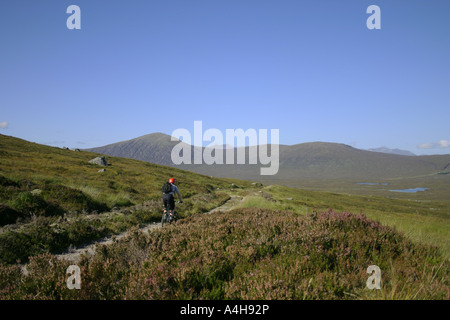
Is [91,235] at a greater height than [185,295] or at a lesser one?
lesser

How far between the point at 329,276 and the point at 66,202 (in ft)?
46.6

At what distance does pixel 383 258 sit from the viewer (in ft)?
16.4

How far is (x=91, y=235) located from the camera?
9.59m
